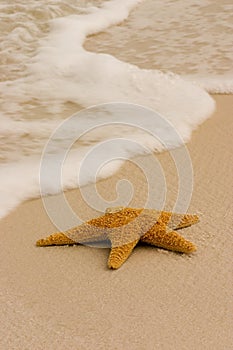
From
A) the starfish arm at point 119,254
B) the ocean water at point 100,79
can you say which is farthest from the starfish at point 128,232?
the ocean water at point 100,79

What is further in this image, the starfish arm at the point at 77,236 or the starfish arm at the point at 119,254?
the starfish arm at the point at 77,236

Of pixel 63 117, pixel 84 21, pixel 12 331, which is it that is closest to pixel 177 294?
pixel 12 331

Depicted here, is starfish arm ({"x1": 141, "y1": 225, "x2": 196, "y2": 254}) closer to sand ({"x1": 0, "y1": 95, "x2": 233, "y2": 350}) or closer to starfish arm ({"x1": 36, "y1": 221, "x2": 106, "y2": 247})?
sand ({"x1": 0, "y1": 95, "x2": 233, "y2": 350})

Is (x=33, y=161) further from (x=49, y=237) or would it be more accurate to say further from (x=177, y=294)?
(x=177, y=294)

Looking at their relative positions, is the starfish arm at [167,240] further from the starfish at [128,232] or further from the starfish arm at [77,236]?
the starfish arm at [77,236]

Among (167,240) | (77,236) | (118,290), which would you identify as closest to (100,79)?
(77,236)

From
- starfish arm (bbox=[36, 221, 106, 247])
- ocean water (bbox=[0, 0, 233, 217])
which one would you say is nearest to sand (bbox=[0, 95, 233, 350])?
starfish arm (bbox=[36, 221, 106, 247])
